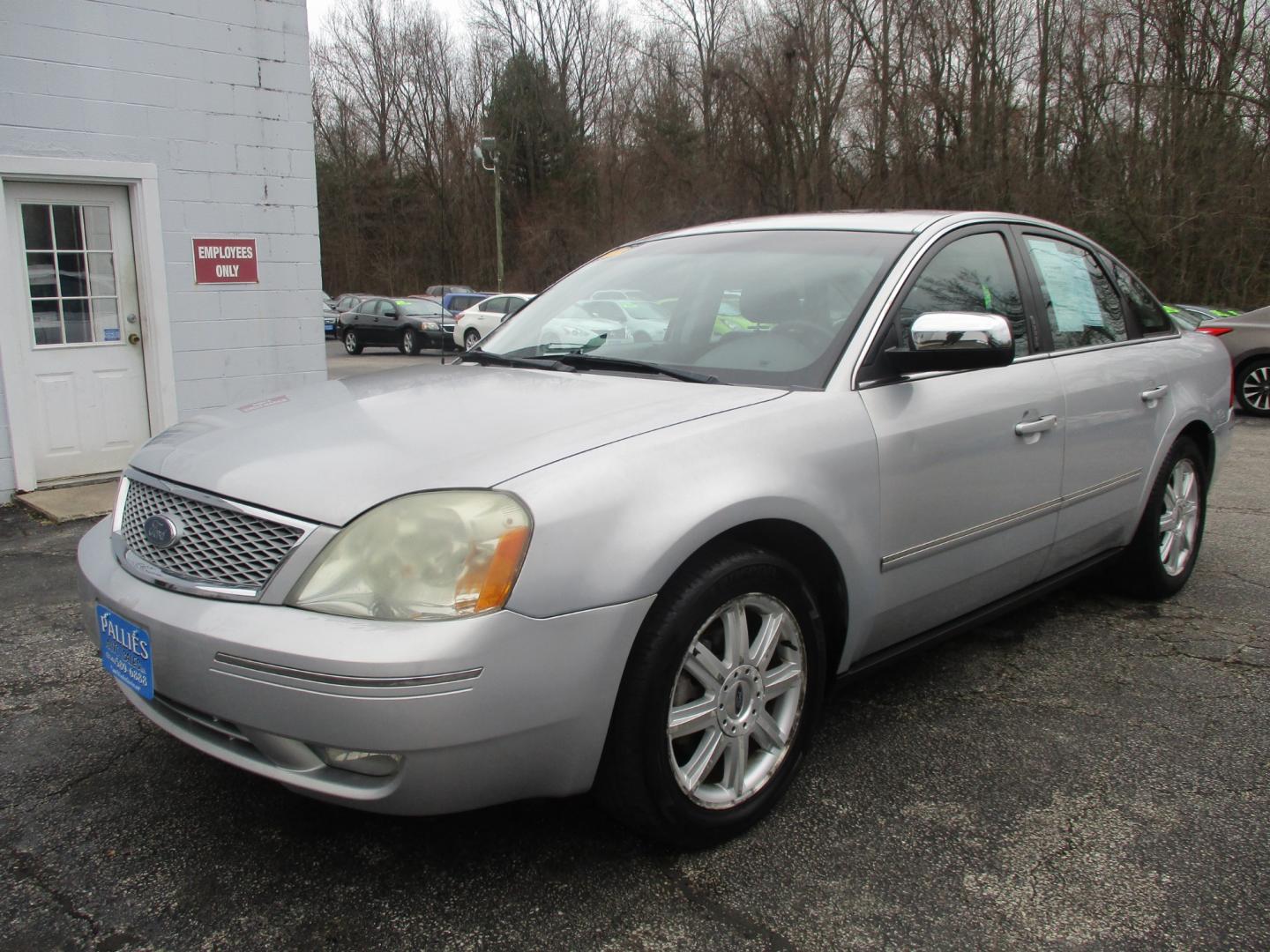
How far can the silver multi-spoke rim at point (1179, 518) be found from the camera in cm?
419

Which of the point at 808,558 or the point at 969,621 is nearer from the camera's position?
the point at 808,558

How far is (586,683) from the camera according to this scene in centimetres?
202

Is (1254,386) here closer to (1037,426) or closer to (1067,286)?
(1067,286)

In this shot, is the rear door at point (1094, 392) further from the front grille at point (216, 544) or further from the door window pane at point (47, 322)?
the door window pane at point (47, 322)

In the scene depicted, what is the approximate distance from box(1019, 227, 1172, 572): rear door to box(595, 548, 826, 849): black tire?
145 centimetres

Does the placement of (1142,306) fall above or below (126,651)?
above

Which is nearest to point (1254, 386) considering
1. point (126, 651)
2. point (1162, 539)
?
point (1162, 539)

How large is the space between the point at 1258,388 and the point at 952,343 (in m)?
10.6

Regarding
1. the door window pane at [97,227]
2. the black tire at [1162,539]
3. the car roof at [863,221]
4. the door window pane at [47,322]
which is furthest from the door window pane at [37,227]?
the black tire at [1162,539]

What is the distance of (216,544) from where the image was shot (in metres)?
2.18

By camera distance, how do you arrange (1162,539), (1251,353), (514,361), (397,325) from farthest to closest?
(397,325), (1251,353), (1162,539), (514,361)

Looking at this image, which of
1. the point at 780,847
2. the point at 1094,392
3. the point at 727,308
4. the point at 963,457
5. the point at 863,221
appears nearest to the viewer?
the point at 780,847

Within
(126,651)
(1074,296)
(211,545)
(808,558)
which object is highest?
(1074,296)

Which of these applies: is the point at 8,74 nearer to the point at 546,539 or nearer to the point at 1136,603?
the point at 546,539
